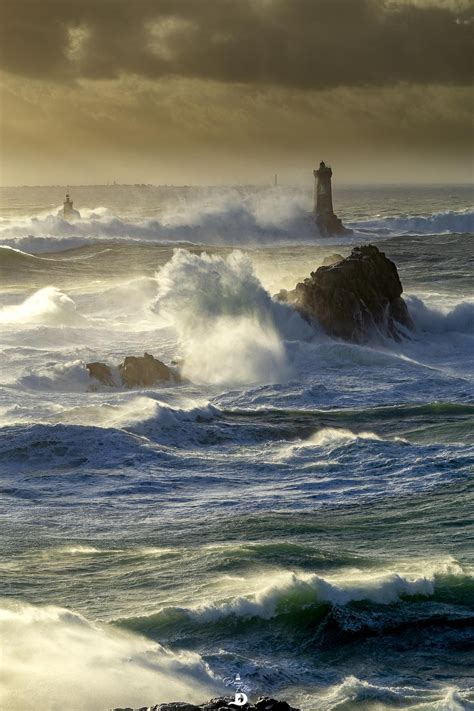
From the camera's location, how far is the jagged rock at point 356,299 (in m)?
37.2

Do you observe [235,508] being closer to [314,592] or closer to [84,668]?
[314,592]

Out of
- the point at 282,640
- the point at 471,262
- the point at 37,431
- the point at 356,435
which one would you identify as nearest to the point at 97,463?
A: the point at 37,431

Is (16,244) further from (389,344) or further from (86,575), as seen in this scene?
Answer: (86,575)

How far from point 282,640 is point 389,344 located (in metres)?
24.0

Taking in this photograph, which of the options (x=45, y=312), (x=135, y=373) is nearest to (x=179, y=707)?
(x=135, y=373)

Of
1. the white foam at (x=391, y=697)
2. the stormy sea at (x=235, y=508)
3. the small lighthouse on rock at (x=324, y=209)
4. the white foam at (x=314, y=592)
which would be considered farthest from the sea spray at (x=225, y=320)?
the small lighthouse on rock at (x=324, y=209)

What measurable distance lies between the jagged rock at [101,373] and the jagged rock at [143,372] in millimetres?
312

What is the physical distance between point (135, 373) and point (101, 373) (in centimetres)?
88

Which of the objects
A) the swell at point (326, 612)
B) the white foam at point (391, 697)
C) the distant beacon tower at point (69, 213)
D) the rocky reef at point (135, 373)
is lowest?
the white foam at point (391, 697)

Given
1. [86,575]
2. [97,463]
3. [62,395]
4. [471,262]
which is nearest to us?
[86,575]

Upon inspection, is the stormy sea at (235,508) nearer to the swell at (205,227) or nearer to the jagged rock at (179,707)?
the jagged rock at (179,707)

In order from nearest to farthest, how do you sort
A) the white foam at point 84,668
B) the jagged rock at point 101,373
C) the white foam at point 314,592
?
the white foam at point 84,668
the white foam at point 314,592
the jagged rock at point 101,373

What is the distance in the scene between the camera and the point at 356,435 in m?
24.1

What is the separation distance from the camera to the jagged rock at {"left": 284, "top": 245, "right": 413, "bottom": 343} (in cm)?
3722
